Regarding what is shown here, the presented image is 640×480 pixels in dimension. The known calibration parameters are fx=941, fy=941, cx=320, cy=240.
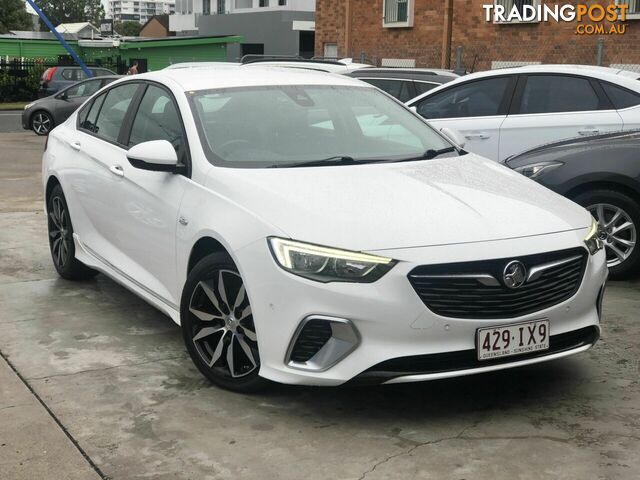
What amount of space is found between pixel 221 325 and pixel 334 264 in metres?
0.86

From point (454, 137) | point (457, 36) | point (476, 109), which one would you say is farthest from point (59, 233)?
point (457, 36)

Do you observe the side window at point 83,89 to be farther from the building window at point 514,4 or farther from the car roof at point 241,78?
the car roof at point 241,78

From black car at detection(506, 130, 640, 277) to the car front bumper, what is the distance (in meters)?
2.77

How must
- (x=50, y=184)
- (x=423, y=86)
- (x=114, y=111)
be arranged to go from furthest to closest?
1. (x=423, y=86)
2. (x=50, y=184)
3. (x=114, y=111)

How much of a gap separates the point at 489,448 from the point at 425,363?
1.43 feet

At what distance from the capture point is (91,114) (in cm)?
661

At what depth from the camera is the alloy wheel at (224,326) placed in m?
4.34

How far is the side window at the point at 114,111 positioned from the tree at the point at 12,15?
79.4 meters

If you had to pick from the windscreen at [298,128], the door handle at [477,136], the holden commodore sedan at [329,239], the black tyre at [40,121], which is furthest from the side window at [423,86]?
the black tyre at [40,121]

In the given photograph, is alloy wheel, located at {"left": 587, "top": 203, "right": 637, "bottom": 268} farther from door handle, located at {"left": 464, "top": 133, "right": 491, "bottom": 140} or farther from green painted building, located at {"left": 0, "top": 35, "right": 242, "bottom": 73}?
green painted building, located at {"left": 0, "top": 35, "right": 242, "bottom": 73}

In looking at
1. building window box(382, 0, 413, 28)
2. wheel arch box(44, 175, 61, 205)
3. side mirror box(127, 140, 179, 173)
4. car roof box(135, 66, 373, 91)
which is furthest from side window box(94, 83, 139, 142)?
building window box(382, 0, 413, 28)

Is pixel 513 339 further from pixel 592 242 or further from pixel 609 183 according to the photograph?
pixel 609 183

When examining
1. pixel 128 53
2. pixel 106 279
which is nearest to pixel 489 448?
pixel 106 279

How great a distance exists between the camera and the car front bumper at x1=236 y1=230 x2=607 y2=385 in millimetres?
3887
